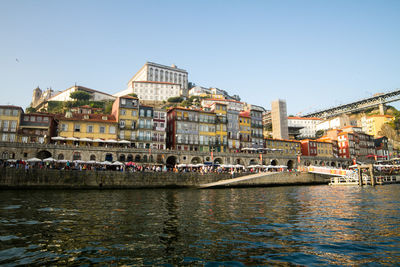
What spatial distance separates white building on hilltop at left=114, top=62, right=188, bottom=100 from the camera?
399ft

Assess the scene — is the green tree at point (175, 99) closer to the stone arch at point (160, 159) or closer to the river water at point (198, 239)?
the stone arch at point (160, 159)

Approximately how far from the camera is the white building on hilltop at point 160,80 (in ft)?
399

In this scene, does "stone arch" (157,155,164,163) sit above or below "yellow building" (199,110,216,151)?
below

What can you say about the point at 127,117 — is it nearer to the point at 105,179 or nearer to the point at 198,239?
the point at 105,179

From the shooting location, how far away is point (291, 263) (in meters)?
7.15

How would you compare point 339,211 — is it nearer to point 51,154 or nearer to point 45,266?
point 45,266

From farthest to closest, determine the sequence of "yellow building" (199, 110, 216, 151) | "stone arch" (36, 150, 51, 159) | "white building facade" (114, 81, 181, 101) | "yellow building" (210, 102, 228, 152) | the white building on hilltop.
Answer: the white building on hilltop → "white building facade" (114, 81, 181, 101) → "yellow building" (210, 102, 228, 152) → "yellow building" (199, 110, 216, 151) → "stone arch" (36, 150, 51, 159)

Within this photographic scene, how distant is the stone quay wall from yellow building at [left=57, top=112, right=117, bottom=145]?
16.7m

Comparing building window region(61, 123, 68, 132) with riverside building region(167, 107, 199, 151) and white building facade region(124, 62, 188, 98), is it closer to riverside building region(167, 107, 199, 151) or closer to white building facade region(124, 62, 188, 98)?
riverside building region(167, 107, 199, 151)

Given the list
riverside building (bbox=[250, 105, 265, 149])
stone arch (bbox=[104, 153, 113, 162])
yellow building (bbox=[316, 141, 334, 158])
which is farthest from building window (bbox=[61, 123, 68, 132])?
yellow building (bbox=[316, 141, 334, 158])

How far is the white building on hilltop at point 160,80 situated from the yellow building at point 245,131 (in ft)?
187

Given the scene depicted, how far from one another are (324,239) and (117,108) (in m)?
53.4

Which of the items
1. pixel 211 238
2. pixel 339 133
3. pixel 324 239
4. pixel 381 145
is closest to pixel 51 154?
pixel 211 238

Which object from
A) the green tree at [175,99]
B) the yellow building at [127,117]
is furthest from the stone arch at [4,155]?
the green tree at [175,99]
